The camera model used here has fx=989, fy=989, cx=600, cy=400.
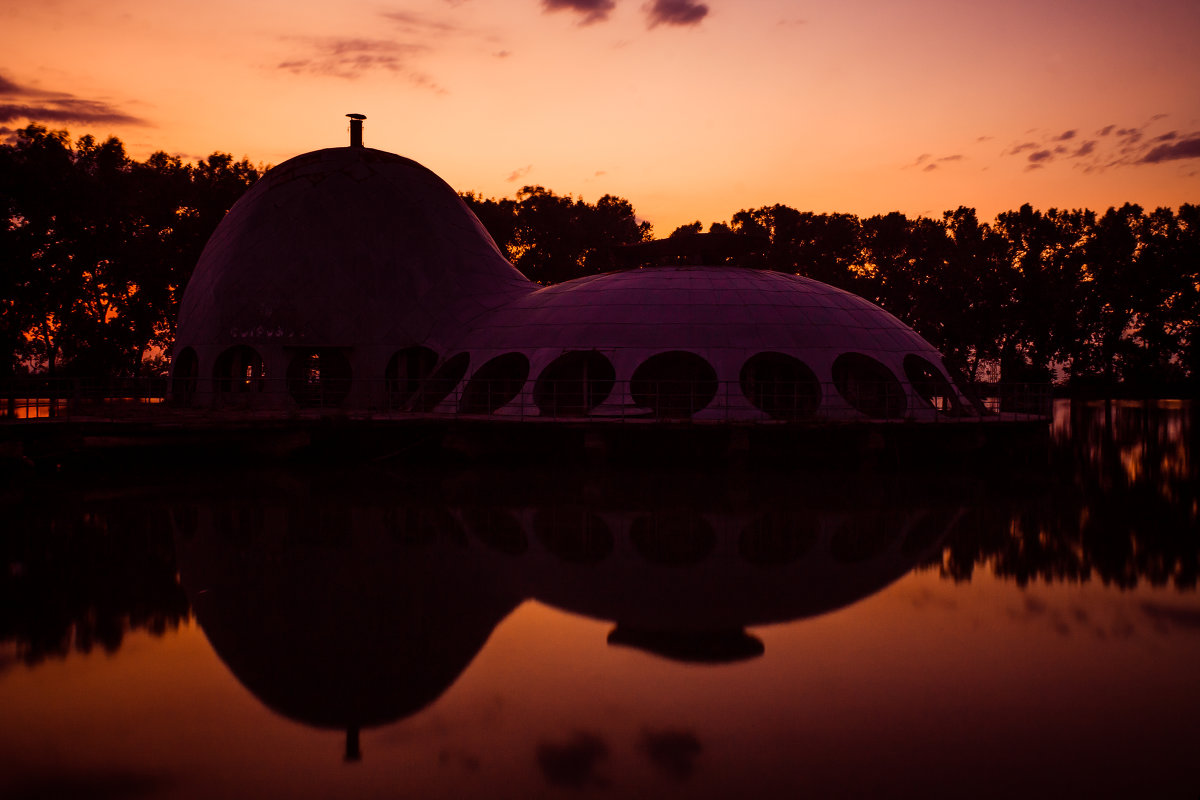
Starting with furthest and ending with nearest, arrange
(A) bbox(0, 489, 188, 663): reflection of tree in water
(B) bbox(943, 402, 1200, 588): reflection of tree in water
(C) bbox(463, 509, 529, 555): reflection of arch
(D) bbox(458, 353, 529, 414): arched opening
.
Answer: (D) bbox(458, 353, 529, 414): arched opening, (C) bbox(463, 509, 529, 555): reflection of arch, (B) bbox(943, 402, 1200, 588): reflection of tree in water, (A) bbox(0, 489, 188, 663): reflection of tree in water

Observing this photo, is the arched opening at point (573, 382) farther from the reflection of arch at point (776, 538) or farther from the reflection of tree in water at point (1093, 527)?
the reflection of tree in water at point (1093, 527)

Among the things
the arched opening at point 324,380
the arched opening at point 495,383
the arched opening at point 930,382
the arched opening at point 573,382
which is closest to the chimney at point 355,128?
the arched opening at point 324,380

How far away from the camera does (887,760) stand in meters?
9.33

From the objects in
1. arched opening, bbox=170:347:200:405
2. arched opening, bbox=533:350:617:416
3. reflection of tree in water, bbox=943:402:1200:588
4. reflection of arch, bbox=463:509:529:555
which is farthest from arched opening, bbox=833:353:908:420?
arched opening, bbox=170:347:200:405

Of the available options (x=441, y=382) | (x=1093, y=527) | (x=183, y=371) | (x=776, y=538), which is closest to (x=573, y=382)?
(x=441, y=382)

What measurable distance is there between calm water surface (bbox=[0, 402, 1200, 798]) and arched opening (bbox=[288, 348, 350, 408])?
1937 cm

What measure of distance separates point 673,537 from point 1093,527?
10453 mm

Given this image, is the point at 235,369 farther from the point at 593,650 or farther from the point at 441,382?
the point at 593,650

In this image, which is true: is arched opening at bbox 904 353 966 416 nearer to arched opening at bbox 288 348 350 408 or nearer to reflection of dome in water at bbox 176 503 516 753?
reflection of dome in water at bbox 176 503 516 753

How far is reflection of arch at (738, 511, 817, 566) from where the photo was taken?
1908 centimetres

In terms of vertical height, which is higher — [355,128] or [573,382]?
[355,128]

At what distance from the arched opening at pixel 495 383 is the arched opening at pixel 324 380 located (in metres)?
7.63

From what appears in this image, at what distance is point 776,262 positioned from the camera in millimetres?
87688

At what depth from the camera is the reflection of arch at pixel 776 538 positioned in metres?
19.1
